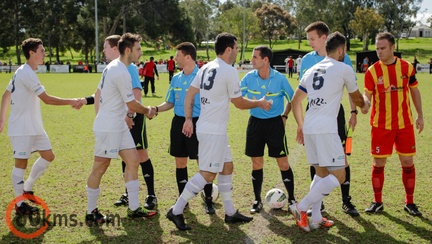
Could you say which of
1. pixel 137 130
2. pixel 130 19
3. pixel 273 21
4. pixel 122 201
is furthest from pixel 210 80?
pixel 273 21

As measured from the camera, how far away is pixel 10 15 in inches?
2594

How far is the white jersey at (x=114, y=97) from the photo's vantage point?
5629 mm

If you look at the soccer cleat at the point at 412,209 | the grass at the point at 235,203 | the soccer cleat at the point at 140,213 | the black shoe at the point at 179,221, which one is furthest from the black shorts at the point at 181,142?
the soccer cleat at the point at 412,209

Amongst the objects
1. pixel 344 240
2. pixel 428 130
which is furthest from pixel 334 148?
pixel 428 130

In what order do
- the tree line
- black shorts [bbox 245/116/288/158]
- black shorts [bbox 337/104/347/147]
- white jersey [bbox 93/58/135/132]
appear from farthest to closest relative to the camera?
the tree line → black shorts [bbox 245/116/288/158] → black shorts [bbox 337/104/347/147] → white jersey [bbox 93/58/135/132]

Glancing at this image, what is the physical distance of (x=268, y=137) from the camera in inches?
255

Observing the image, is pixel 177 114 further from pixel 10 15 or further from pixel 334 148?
pixel 10 15

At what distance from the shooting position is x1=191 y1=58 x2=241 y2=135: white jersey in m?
5.52

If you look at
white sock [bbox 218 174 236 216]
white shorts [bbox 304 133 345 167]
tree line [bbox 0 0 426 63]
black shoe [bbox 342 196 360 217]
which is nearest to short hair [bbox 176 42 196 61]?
white sock [bbox 218 174 236 216]

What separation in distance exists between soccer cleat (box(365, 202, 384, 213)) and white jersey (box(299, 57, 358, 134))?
5.14ft

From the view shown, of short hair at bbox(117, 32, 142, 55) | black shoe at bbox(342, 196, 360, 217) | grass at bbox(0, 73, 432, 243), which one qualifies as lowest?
grass at bbox(0, 73, 432, 243)

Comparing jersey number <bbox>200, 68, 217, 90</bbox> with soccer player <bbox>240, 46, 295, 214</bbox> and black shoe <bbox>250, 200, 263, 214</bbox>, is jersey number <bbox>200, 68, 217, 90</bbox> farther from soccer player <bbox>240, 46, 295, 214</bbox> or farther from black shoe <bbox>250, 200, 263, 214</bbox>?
black shoe <bbox>250, 200, 263, 214</bbox>

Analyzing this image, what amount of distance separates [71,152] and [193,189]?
17.4ft

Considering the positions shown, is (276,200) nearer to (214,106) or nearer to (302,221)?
(302,221)
